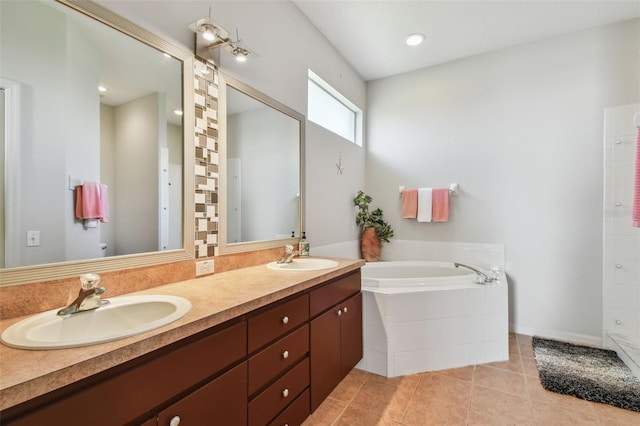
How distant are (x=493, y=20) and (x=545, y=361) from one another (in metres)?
3.02

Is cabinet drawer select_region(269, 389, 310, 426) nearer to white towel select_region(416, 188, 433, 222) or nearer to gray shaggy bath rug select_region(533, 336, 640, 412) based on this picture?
gray shaggy bath rug select_region(533, 336, 640, 412)

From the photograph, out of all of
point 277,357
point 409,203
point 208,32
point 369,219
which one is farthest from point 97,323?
point 409,203

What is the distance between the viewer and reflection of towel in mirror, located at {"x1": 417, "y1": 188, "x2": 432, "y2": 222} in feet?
11.0

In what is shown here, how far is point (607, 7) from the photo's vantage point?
246cm

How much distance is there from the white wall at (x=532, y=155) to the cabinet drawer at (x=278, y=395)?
246cm

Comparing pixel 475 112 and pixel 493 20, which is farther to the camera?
pixel 475 112

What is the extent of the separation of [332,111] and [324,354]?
2.51 m

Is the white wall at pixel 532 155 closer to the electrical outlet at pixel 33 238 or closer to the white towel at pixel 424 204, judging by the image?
the white towel at pixel 424 204

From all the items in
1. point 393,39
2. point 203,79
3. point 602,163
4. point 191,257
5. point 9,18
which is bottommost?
point 191,257

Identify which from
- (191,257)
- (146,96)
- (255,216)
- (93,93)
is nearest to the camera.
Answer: (93,93)

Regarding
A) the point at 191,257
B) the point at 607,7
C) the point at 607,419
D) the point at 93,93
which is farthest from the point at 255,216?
the point at 607,7

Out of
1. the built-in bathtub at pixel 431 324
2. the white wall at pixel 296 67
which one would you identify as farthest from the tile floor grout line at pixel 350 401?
the white wall at pixel 296 67

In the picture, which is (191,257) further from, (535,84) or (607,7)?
(607,7)

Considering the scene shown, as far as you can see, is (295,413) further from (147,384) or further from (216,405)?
(147,384)
